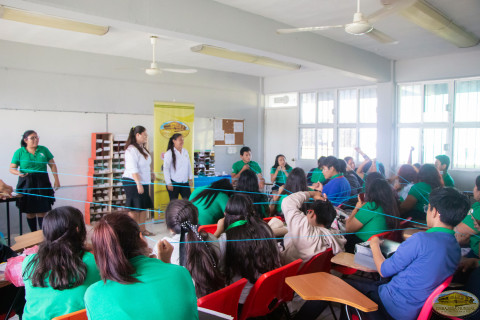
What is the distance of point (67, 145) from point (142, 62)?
6.91 ft

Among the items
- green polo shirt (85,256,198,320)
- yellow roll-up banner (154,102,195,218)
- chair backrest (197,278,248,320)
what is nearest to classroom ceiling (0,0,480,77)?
yellow roll-up banner (154,102,195,218)

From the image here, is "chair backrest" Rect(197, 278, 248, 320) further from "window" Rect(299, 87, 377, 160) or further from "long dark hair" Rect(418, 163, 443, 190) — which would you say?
"window" Rect(299, 87, 377, 160)

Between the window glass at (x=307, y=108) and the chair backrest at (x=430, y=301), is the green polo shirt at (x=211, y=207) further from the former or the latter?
the window glass at (x=307, y=108)

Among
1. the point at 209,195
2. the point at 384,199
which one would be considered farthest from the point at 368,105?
the point at 209,195

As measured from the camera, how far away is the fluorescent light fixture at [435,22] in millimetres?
Result: 3836

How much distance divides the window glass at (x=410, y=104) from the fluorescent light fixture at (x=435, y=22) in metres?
1.54

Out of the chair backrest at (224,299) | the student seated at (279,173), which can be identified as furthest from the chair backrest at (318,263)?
the student seated at (279,173)

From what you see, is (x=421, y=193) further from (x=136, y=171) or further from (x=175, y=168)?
(x=136, y=171)

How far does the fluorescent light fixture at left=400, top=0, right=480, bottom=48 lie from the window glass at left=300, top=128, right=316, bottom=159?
371 cm

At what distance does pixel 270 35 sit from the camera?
14.7ft

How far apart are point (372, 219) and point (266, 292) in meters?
1.40

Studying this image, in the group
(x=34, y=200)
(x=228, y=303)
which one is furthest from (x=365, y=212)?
(x=34, y=200)

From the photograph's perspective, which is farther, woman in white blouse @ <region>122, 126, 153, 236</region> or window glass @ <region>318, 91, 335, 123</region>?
window glass @ <region>318, 91, 335, 123</region>

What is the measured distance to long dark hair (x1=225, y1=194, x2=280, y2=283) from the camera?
2.27m
